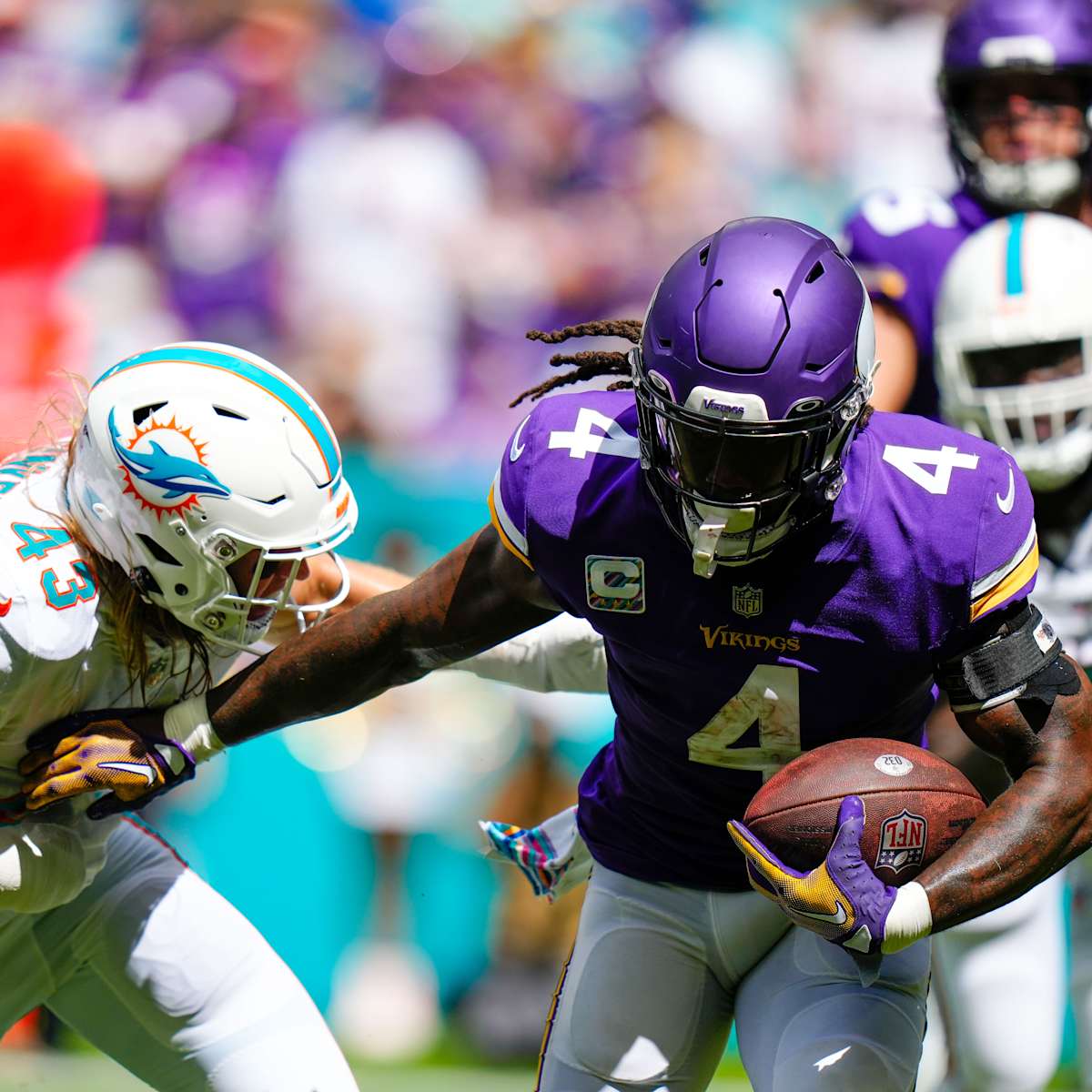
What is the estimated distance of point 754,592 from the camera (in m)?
2.35

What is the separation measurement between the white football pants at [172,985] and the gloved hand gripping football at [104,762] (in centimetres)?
26

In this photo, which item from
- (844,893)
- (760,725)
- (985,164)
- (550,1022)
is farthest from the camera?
(985,164)

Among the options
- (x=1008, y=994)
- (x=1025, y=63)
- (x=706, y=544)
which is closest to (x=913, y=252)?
(x=1025, y=63)

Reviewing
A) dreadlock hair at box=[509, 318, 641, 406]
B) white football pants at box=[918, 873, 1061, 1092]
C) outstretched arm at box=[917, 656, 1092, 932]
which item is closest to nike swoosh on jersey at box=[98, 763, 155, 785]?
dreadlock hair at box=[509, 318, 641, 406]

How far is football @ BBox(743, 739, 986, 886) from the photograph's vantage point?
2.24 m

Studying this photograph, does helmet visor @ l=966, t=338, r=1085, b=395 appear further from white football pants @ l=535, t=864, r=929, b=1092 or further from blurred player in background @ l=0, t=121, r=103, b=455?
blurred player in background @ l=0, t=121, r=103, b=455

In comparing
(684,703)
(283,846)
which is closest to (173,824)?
(283,846)

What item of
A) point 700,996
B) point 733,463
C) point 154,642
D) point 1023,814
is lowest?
point 700,996

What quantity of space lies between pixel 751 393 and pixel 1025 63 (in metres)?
2.34

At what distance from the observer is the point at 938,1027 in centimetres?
413

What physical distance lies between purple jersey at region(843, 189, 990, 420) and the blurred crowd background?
1476mm

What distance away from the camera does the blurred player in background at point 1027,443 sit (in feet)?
12.0

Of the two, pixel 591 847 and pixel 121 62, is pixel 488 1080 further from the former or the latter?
pixel 121 62

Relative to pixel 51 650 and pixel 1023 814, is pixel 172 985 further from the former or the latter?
pixel 1023 814
